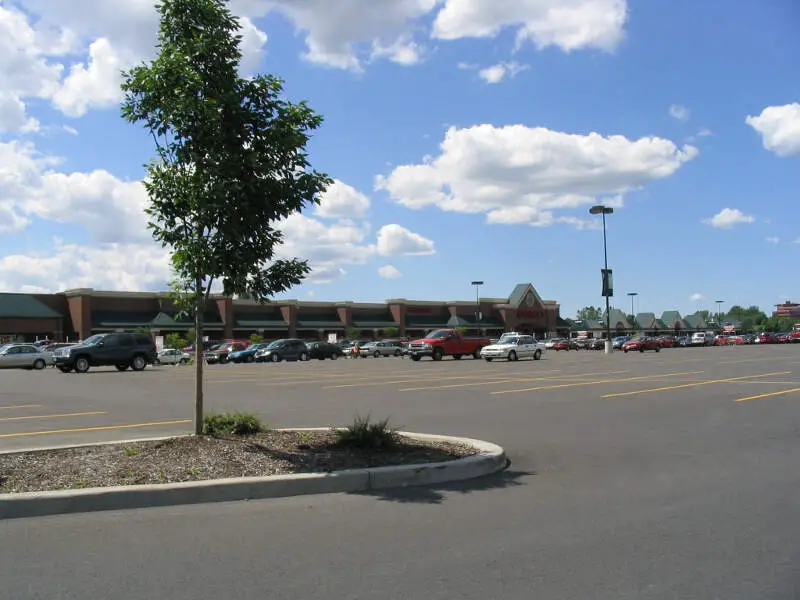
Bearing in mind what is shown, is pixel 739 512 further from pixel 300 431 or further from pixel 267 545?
pixel 300 431

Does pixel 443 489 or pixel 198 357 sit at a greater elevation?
pixel 198 357

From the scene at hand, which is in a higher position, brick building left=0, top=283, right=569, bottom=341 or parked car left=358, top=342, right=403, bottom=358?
brick building left=0, top=283, right=569, bottom=341

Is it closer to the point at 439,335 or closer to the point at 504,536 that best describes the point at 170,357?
the point at 439,335

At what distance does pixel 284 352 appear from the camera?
171ft

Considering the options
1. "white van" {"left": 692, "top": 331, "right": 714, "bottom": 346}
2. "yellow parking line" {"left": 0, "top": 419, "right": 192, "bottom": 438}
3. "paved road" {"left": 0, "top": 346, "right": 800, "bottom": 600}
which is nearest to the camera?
"paved road" {"left": 0, "top": 346, "right": 800, "bottom": 600}

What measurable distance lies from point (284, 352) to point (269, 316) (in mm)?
39947

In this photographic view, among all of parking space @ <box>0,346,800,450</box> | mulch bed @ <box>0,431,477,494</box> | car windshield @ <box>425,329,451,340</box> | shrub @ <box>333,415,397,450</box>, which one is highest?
car windshield @ <box>425,329,451,340</box>

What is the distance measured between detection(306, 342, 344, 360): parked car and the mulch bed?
4595 cm

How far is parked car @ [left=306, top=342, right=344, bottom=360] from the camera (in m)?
55.6

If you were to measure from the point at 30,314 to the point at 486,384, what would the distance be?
6420cm

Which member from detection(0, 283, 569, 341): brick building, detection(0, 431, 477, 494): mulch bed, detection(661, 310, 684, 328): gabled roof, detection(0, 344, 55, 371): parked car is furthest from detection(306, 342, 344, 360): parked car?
detection(661, 310, 684, 328): gabled roof

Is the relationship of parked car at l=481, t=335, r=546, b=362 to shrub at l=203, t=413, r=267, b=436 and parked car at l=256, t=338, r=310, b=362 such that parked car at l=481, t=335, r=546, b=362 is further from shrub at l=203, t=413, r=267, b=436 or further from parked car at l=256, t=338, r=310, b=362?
shrub at l=203, t=413, r=267, b=436

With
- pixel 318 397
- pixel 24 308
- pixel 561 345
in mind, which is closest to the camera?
pixel 318 397

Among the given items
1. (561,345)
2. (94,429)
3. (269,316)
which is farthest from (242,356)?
(561,345)
